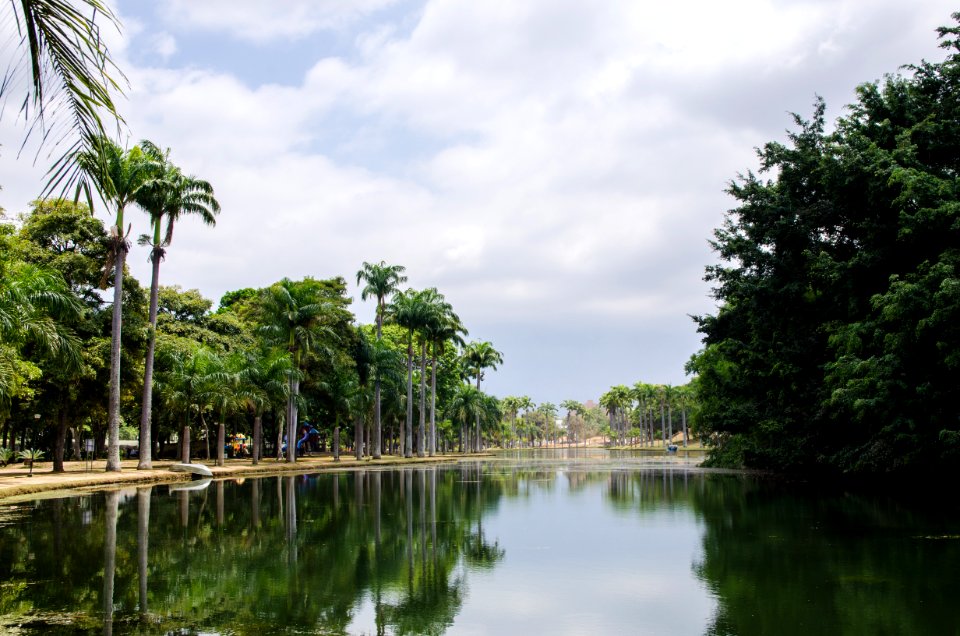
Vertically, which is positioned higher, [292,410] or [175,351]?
[175,351]

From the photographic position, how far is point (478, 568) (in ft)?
36.1

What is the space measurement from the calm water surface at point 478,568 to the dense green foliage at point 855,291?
3382mm

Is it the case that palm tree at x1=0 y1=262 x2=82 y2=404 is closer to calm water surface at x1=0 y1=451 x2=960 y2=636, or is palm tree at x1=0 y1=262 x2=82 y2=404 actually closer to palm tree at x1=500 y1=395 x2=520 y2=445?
calm water surface at x1=0 y1=451 x2=960 y2=636

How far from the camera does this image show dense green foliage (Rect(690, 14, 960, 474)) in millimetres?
19688

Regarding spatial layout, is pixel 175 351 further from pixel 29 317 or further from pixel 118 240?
pixel 29 317

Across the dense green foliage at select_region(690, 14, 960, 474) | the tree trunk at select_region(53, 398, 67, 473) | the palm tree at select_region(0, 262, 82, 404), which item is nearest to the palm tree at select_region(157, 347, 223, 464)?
the tree trunk at select_region(53, 398, 67, 473)

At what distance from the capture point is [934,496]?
74.8ft

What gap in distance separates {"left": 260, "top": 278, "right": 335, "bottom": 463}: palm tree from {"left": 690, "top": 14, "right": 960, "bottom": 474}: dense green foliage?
22.2m

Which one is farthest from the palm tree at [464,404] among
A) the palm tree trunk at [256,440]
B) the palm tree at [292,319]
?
the palm tree trunk at [256,440]

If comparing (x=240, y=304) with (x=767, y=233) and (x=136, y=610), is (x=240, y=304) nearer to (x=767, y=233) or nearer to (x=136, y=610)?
(x=767, y=233)

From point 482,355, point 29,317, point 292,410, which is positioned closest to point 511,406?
point 482,355

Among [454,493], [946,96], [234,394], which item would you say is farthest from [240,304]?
[946,96]

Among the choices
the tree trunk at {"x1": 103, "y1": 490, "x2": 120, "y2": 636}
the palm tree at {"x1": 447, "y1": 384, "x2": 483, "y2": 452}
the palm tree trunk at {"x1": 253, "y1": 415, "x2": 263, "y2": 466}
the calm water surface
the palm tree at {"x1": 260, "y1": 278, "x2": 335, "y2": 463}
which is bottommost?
the calm water surface

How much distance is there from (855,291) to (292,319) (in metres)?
29.9
